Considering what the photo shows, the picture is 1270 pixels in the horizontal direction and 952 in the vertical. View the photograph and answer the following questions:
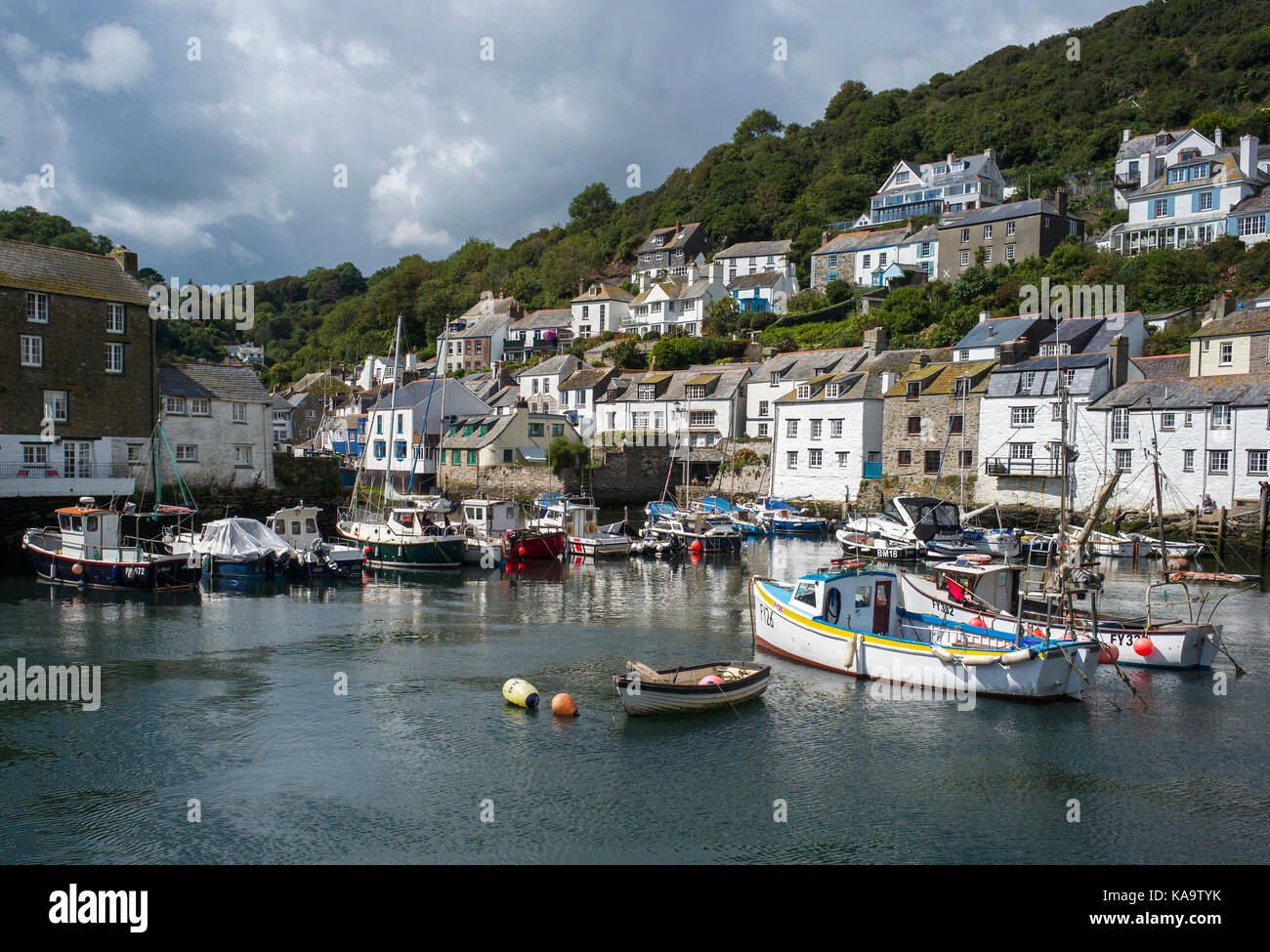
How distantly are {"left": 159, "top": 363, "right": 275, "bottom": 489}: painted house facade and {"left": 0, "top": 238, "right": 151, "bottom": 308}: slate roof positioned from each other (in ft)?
15.1

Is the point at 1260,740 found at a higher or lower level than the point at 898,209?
lower

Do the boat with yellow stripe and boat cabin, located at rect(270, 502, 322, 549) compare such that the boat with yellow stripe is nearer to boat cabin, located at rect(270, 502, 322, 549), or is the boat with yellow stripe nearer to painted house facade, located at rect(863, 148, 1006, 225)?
boat cabin, located at rect(270, 502, 322, 549)

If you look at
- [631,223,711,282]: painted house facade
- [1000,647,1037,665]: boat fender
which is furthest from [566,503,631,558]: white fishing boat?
[631,223,711,282]: painted house facade

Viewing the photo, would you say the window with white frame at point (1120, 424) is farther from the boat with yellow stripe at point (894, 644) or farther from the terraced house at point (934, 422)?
the boat with yellow stripe at point (894, 644)

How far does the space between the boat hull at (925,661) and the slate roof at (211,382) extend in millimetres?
38751

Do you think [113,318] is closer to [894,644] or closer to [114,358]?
[114,358]

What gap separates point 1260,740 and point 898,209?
9270cm

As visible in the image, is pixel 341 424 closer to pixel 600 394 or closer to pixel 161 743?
pixel 600 394

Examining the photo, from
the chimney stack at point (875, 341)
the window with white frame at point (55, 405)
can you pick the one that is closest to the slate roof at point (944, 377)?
the chimney stack at point (875, 341)

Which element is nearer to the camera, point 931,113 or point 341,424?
point 341,424

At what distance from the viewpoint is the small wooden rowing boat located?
2031cm

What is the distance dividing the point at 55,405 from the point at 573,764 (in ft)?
134
